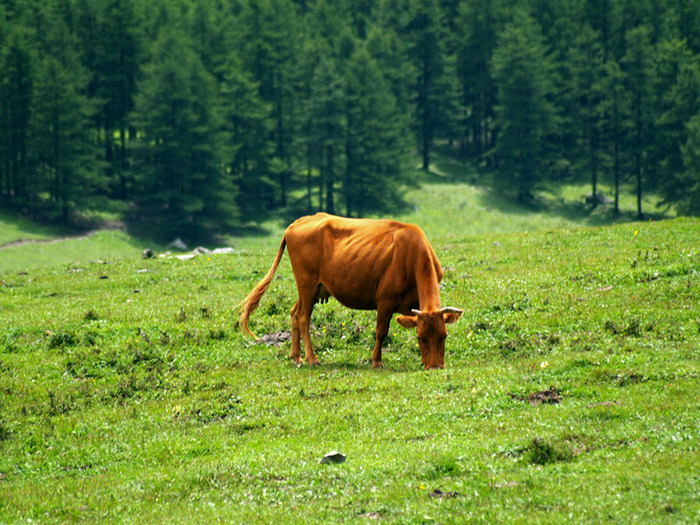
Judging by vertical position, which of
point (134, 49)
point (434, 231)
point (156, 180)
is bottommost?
point (434, 231)

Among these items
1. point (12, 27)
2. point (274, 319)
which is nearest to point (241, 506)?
point (274, 319)

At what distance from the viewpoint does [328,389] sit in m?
15.2

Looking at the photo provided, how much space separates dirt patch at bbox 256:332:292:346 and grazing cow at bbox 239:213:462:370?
51 centimetres

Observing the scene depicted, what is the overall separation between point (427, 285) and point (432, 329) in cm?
99

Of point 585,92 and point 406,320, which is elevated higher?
point 585,92

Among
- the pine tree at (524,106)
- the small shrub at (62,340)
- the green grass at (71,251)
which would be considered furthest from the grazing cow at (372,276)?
the pine tree at (524,106)

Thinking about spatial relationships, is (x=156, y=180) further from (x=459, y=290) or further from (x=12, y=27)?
(x=459, y=290)

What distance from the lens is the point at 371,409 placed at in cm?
1360

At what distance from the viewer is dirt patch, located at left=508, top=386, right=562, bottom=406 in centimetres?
1308

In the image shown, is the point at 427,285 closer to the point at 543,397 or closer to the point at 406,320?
the point at 406,320

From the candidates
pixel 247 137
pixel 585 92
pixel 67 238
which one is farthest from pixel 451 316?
pixel 585 92

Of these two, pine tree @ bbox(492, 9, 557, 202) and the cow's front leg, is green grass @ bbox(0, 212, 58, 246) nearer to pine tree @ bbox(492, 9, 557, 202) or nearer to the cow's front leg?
pine tree @ bbox(492, 9, 557, 202)

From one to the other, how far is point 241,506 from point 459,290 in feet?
45.0

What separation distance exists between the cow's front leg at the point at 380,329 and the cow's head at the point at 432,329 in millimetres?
1071
